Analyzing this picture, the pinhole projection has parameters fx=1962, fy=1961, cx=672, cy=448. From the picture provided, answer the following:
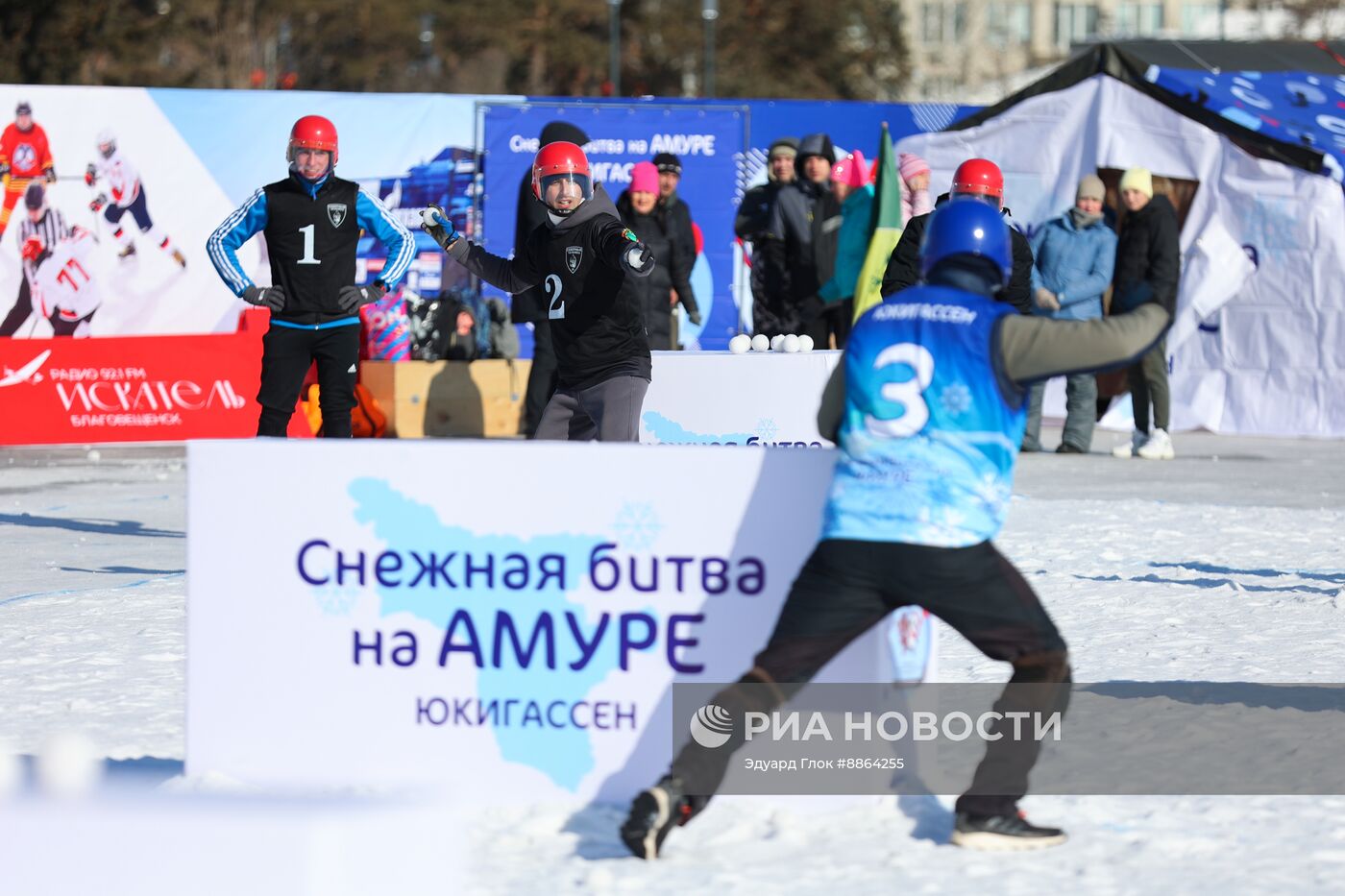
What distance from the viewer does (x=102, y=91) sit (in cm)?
1611

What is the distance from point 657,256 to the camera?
12.6 m

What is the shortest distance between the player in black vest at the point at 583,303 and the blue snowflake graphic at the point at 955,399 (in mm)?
2959

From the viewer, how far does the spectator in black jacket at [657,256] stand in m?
11.9

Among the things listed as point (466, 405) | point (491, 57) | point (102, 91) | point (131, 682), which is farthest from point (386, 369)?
point (491, 57)

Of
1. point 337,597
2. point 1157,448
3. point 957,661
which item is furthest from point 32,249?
point 337,597

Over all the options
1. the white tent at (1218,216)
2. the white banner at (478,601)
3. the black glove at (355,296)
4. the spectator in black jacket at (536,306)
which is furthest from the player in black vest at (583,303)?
the white tent at (1218,216)

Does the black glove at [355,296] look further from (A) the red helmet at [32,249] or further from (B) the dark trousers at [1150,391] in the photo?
(A) the red helmet at [32,249]

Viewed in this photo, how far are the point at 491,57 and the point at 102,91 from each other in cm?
3423

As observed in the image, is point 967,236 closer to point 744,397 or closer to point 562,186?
point 562,186

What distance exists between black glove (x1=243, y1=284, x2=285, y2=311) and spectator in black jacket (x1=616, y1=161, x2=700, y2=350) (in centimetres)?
339

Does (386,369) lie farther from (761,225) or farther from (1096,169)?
(1096,169)

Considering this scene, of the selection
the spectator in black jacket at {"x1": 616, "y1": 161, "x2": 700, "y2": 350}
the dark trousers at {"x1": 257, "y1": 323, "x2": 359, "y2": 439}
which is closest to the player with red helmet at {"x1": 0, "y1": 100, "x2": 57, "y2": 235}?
the spectator in black jacket at {"x1": 616, "y1": 161, "x2": 700, "y2": 350}

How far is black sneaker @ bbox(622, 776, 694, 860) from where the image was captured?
4.43 m

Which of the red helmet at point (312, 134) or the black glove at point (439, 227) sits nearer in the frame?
the black glove at point (439, 227)
